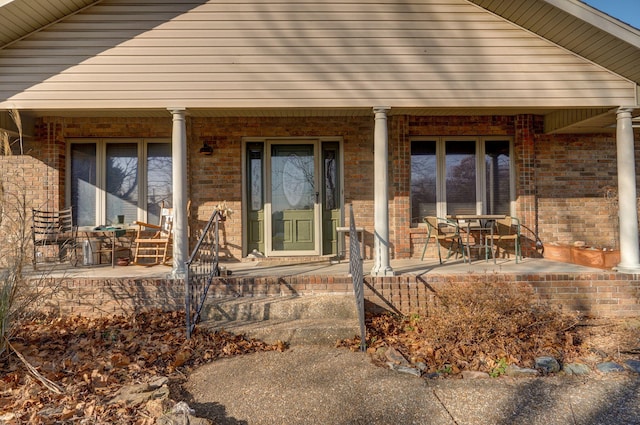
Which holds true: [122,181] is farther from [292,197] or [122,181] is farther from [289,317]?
[289,317]

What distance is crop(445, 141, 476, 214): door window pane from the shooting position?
6723 millimetres

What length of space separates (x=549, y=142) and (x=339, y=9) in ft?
13.8

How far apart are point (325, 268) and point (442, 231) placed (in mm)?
2302

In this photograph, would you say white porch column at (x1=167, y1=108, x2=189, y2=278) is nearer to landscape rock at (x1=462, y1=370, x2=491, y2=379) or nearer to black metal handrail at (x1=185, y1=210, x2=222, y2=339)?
black metal handrail at (x1=185, y1=210, x2=222, y2=339)

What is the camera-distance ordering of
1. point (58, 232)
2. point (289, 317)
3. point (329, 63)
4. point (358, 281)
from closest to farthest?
1. point (358, 281)
2. point (289, 317)
3. point (329, 63)
4. point (58, 232)

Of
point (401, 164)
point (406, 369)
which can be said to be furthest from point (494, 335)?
point (401, 164)

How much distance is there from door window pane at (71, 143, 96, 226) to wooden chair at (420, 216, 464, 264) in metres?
5.60

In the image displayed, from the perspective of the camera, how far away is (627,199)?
4855mm

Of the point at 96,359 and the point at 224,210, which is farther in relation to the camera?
the point at 224,210

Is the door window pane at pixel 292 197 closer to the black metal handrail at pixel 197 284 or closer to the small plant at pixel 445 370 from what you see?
the black metal handrail at pixel 197 284

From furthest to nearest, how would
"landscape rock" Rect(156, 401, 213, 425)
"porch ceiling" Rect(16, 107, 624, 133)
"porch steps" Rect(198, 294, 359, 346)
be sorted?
1. "porch ceiling" Rect(16, 107, 624, 133)
2. "porch steps" Rect(198, 294, 359, 346)
3. "landscape rock" Rect(156, 401, 213, 425)

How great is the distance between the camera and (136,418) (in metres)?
2.57

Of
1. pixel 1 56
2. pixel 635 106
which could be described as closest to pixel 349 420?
pixel 635 106

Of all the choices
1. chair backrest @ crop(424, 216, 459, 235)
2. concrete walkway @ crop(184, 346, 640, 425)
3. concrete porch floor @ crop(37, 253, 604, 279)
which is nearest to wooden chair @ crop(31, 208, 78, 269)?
concrete porch floor @ crop(37, 253, 604, 279)
